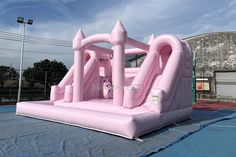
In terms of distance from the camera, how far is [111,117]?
3730mm

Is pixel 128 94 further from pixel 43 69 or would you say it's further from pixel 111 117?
pixel 43 69

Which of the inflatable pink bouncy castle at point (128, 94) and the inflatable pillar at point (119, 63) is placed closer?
the inflatable pink bouncy castle at point (128, 94)

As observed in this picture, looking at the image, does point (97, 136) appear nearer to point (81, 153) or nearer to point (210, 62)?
point (81, 153)

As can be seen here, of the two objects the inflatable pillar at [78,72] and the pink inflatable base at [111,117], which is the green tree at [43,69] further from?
the pink inflatable base at [111,117]

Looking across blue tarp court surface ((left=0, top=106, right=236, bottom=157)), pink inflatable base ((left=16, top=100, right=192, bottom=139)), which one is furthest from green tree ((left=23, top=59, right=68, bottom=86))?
blue tarp court surface ((left=0, top=106, right=236, bottom=157))

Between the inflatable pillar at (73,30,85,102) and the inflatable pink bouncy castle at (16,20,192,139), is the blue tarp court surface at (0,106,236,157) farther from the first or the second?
the inflatable pillar at (73,30,85,102)

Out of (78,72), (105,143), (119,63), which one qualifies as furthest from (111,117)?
(78,72)

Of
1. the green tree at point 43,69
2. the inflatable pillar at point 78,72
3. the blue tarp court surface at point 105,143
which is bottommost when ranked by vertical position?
the blue tarp court surface at point 105,143

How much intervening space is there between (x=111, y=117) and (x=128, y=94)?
36.4 inches

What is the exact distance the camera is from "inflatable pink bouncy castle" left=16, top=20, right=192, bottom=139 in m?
3.84

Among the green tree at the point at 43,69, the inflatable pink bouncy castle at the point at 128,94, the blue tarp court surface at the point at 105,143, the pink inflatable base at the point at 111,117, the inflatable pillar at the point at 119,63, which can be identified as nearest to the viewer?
the blue tarp court surface at the point at 105,143

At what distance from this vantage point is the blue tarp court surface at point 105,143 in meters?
2.82

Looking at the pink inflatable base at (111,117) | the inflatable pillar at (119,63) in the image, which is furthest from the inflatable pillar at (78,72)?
the inflatable pillar at (119,63)

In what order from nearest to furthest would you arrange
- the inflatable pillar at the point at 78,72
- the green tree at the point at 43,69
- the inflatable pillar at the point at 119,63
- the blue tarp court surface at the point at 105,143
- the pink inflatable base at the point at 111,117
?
1. the blue tarp court surface at the point at 105,143
2. the pink inflatable base at the point at 111,117
3. the inflatable pillar at the point at 119,63
4. the inflatable pillar at the point at 78,72
5. the green tree at the point at 43,69
